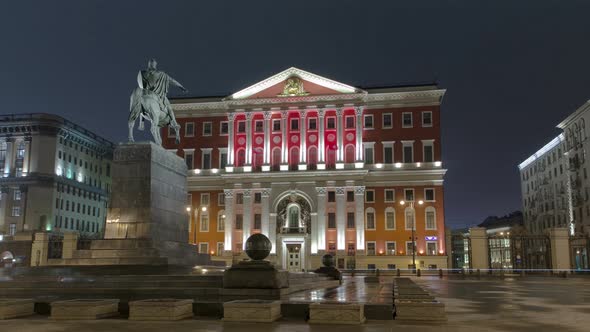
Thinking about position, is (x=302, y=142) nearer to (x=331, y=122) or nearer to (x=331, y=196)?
(x=331, y=122)

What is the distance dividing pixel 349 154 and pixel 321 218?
7926 millimetres

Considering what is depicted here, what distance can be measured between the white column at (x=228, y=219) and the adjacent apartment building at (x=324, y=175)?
0.37ft

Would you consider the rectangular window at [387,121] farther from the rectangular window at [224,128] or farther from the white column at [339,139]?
the rectangular window at [224,128]

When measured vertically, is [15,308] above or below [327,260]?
below

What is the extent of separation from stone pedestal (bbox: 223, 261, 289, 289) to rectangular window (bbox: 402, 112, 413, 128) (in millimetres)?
51613

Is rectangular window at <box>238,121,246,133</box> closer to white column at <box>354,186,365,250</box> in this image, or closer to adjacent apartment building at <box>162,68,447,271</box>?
adjacent apartment building at <box>162,68,447,271</box>

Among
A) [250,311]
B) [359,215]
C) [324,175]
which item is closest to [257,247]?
[250,311]

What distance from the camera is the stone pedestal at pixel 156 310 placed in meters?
11.7

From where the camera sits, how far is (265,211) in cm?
6284

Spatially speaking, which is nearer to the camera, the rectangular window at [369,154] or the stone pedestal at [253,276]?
the stone pedestal at [253,276]

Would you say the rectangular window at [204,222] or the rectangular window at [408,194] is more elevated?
the rectangular window at [408,194]

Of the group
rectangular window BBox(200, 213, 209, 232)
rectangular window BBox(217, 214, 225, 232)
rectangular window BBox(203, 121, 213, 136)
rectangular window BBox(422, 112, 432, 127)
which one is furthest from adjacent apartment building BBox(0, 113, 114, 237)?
rectangular window BBox(422, 112, 432, 127)

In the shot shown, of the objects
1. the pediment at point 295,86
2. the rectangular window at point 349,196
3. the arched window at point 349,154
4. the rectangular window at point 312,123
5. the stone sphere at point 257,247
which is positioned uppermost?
the pediment at point 295,86

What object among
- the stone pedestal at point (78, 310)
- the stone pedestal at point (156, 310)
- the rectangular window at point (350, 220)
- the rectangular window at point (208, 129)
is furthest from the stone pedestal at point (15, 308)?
the rectangular window at point (208, 129)
